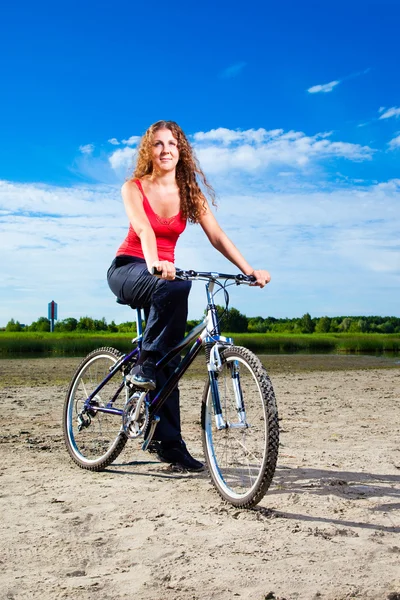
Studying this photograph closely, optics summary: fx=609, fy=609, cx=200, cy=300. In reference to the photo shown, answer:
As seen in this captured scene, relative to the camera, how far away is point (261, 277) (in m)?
3.86

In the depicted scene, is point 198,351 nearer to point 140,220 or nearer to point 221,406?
point 221,406

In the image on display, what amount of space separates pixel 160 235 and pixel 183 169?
23.0 inches

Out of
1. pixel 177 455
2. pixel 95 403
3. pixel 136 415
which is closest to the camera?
pixel 136 415

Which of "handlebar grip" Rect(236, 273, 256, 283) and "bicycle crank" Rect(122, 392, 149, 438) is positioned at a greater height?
"handlebar grip" Rect(236, 273, 256, 283)

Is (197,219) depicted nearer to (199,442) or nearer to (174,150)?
(174,150)

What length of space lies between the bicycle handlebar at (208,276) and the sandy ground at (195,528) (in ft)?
4.45

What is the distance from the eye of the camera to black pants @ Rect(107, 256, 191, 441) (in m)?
3.96

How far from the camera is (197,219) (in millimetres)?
4383

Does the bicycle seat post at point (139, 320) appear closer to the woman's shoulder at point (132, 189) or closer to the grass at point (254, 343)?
the woman's shoulder at point (132, 189)

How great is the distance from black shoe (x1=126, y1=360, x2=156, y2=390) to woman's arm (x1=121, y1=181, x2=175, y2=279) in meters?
0.75

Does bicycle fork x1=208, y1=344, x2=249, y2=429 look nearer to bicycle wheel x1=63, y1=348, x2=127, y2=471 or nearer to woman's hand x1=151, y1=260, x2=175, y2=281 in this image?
woman's hand x1=151, y1=260, x2=175, y2=281

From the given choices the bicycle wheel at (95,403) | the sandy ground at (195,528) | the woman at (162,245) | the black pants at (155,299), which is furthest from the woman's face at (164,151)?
the sandy ground at (195,528)

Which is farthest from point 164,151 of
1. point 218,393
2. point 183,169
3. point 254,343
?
point 254,343

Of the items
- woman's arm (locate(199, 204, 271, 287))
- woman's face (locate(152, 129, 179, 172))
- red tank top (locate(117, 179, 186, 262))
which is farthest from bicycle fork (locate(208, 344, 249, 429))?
woman's face (locate(152, 129, 179, 172))
